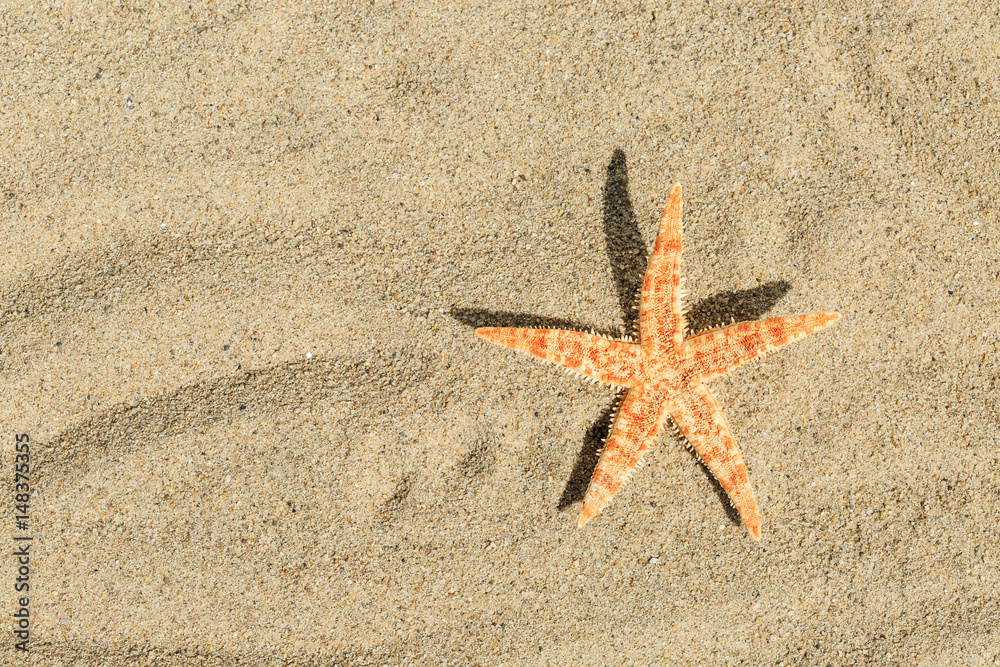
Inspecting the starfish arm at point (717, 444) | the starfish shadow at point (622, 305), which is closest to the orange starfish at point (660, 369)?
the starfish arm at point (717, 444)

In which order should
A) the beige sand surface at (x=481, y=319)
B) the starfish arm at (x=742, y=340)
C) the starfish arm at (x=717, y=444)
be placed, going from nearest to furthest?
the starfish arm at (x=742, y=340) < the starfish arm at (x=717, y=444) < the beige sand surface at (x=481, y=319)

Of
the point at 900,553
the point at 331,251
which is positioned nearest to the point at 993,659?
the point at 900,553

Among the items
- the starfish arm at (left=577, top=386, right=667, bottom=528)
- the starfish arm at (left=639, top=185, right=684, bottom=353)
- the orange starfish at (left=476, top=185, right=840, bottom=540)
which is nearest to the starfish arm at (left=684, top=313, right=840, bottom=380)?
the orange starfish at (left=476, top=185, right=840, bottom=540)

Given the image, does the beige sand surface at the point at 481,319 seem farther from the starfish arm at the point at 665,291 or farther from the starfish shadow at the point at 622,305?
the starfish arm at the point at 665,291

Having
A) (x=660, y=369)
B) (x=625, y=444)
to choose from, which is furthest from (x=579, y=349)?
(x=625, y=444)

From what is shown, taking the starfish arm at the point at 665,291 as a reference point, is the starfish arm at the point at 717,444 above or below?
below

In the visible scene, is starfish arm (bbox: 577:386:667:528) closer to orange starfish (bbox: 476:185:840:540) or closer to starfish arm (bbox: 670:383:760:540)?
orange starfish (bbox: 476:185:840:540)

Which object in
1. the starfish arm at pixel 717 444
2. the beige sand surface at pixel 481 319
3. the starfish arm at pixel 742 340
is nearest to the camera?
the starfish arm at pixel 742 340
